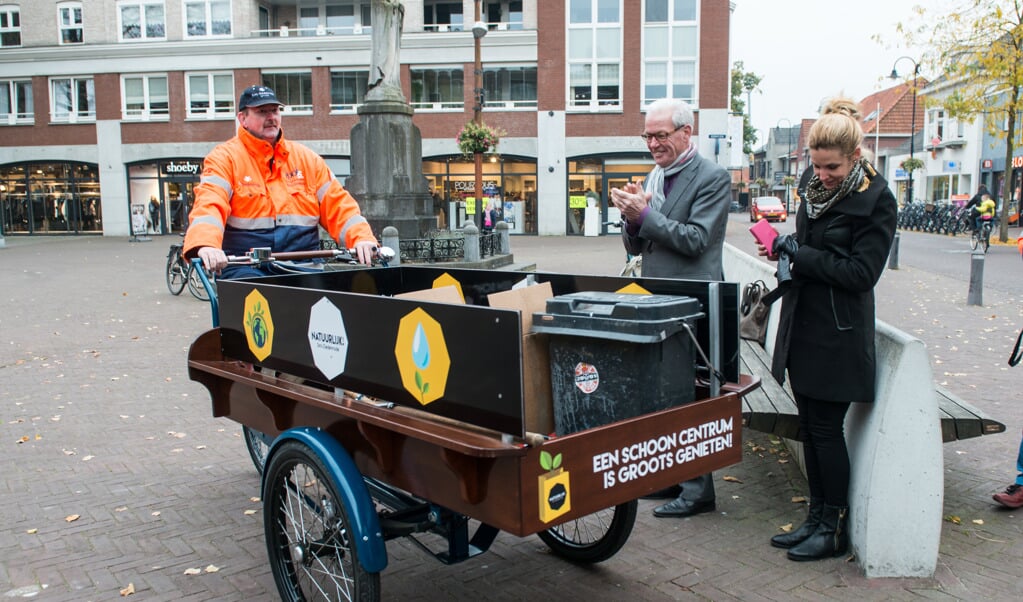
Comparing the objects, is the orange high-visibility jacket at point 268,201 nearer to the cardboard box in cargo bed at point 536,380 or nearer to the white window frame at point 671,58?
the cardboard box in cargo bed at point 536,380

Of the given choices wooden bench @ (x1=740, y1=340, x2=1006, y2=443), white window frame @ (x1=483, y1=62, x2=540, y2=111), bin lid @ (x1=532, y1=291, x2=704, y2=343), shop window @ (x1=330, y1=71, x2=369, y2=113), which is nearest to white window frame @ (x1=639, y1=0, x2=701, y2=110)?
white window frame @ (x1=483, y1=62, x2=540, y2=111)

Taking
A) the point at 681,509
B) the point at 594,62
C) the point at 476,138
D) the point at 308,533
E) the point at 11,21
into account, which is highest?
the point at 11,21

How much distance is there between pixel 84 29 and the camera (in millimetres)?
36688

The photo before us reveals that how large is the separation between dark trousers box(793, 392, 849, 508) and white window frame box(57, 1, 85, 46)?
135 feet

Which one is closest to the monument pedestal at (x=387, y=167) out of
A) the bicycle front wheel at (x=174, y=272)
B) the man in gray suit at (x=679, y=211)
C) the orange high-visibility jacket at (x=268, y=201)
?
the bicycle front wheel at (x=174, y=272)

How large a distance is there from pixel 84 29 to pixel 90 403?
3645 centimetres

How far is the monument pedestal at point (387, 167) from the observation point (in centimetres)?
1491

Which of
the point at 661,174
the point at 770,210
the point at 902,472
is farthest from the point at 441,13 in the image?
the point at 902,472

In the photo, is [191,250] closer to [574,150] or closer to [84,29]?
[574,150]

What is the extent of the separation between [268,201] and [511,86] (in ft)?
102

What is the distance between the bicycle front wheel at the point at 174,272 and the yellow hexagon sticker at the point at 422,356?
12362 millimetres

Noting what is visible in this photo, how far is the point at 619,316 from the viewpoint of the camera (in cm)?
261

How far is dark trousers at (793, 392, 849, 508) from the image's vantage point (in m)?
3.43

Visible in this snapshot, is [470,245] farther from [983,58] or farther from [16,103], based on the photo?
[16,103]
